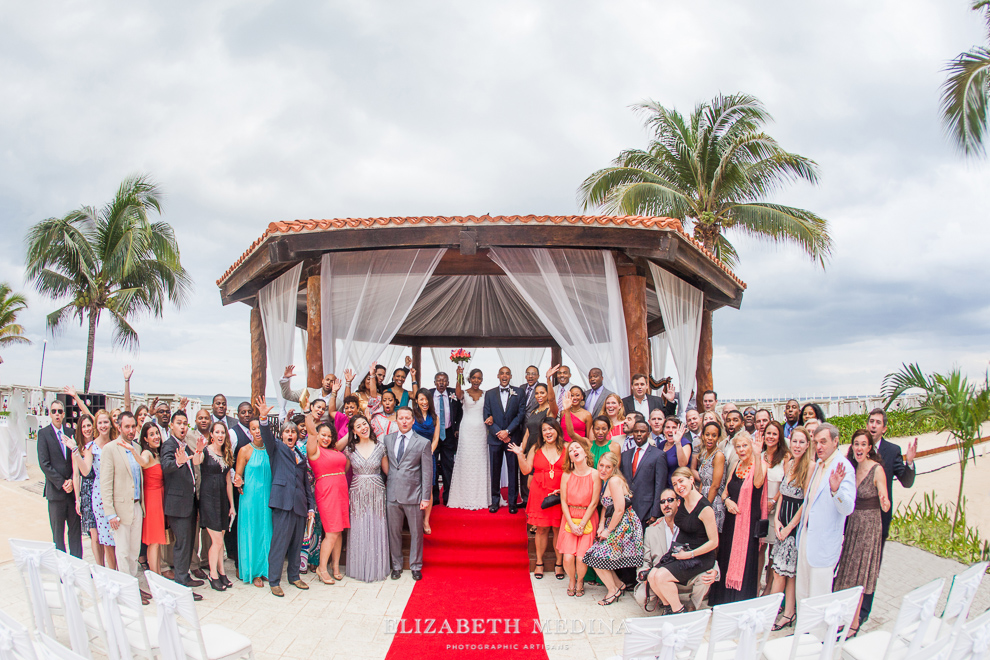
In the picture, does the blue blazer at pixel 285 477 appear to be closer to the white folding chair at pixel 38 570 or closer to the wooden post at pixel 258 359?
the white folding chair at pixel 38 570

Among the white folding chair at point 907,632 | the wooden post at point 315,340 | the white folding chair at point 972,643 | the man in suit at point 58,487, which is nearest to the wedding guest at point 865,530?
the white folding chair at point 907,632

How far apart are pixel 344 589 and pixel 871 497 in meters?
4.38

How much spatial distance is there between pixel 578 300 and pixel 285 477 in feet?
11.6

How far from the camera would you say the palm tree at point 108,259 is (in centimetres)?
1700

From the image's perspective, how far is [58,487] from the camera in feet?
17.8

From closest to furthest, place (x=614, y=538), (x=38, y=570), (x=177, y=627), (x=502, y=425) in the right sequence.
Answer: (x=177, y=627) → (x=38, y=570) → (x=614, y=538) → (x=502, y=425)

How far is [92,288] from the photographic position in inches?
692

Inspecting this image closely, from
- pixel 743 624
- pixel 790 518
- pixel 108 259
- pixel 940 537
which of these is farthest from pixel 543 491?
pixel 108 259

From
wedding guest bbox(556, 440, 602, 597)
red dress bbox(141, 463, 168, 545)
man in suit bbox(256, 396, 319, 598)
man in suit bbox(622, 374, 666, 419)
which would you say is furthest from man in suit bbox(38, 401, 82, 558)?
man in suit bbox(622, 374, 666, 419)

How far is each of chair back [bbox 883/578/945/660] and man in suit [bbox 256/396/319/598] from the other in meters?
4.44

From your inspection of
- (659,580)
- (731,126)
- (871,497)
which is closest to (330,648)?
(659,580)

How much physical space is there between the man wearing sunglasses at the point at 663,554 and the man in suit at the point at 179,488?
3.74 meters

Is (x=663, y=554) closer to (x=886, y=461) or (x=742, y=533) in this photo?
(x=742, y=533)

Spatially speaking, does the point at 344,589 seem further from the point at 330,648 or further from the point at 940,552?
the point at 940,552
